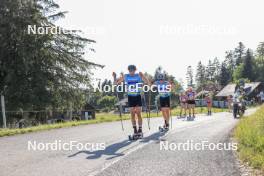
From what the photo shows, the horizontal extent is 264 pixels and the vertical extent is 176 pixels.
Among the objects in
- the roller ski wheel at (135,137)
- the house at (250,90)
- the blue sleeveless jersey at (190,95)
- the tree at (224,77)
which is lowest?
the roller ski wheel at (135,137)

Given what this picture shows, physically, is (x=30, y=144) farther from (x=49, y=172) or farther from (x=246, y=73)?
(x=246, y=73)

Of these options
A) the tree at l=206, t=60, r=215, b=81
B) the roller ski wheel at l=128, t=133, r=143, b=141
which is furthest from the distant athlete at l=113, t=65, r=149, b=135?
the tree at l=206, t=60, r=215, b=81

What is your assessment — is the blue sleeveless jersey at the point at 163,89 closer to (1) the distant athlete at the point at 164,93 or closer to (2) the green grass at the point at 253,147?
(1) the distant athlete at the point at 164,93

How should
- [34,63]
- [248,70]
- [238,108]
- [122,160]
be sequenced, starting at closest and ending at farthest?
[122,160] → [238,108] → [34,63] → [248,70]

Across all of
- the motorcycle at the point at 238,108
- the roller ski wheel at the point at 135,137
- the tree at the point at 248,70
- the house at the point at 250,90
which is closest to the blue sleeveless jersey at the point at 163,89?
the roller ski wheel at the point at 135,137

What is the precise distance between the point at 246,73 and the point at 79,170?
4450 inches

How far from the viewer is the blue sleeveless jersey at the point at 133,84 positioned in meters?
11.4

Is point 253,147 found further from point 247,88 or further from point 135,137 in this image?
point 247,88

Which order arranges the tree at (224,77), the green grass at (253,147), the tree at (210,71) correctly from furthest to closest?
1. the tree at (210,71)
2. the tree at (224,77)
3. the green grass at (253,147)

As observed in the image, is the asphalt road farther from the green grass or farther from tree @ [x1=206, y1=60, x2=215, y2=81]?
tree @ [x1=206, y1=60, x2=215, y2=81]

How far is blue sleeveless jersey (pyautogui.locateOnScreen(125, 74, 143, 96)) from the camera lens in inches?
450

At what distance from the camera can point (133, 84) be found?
37.7 feet

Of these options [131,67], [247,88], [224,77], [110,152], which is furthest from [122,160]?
[224,77]

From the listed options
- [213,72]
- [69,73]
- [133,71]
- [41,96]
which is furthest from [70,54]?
[213,72]
